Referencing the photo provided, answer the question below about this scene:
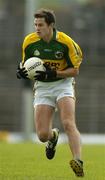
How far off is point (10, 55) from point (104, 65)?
10.9 ft

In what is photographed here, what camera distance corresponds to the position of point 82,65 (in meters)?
31.1

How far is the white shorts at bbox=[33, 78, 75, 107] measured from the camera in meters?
11.0

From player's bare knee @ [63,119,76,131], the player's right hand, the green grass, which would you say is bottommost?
the green grass

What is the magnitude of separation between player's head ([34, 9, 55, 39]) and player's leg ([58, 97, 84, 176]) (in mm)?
864

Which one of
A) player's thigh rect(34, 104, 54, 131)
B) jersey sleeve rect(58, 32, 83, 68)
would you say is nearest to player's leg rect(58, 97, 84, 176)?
player's thigh rect(34, 104, 54, 131)

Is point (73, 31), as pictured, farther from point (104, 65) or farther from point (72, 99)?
point (72, 99)

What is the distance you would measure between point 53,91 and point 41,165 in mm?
2322

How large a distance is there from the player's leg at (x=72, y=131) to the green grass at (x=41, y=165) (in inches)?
10.9

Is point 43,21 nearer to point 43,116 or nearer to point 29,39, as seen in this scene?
point 29,39

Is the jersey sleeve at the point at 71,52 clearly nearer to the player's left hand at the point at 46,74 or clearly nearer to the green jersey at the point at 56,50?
the green jersey at the point at 56,50

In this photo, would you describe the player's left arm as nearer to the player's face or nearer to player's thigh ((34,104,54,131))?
the player's face

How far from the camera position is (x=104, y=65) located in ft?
101

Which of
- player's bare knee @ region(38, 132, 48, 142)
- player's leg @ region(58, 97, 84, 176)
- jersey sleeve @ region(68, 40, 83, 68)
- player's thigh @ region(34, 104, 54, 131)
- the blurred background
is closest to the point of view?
player's leg @ region(58, 97, 84, 176)

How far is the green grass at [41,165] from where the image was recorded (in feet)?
36.0
